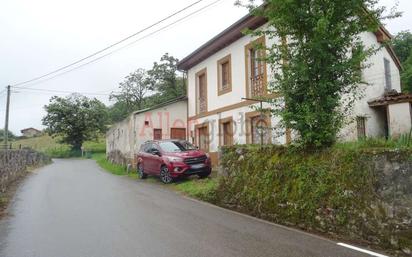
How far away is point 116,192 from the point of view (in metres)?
12.1

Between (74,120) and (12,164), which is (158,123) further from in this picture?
(74,120)

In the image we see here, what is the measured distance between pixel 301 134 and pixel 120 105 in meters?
55.8

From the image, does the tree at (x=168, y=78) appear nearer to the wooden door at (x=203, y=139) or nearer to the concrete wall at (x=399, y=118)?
the wooden door at (x=203, y=139)

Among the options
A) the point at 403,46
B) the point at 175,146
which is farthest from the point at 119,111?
the point at 175,146

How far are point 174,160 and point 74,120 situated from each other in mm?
40305

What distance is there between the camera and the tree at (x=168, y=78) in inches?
1533

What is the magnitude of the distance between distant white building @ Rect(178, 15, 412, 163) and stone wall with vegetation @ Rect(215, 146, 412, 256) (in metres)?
4.59

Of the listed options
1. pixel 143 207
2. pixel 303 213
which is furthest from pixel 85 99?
pixel 303 213

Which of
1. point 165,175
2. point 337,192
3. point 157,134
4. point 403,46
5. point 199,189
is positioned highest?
point 403,46

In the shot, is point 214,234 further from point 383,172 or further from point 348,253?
point 383,172

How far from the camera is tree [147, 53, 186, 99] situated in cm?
3894

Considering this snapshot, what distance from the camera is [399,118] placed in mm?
→ 13047

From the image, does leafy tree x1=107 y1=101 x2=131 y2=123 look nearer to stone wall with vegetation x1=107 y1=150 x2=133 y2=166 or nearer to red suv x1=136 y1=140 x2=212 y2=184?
stone wall with vegetation x1=107 y1=150 x2=133 y2=166

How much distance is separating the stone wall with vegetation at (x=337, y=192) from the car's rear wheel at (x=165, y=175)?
5.48 meters
